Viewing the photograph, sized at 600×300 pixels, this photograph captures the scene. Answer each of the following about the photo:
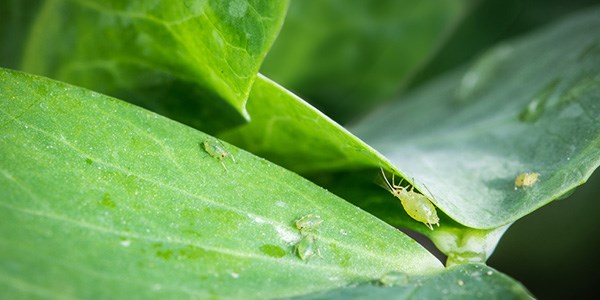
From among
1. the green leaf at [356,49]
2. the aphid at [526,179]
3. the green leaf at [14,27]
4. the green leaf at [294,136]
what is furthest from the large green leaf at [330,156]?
the green leaf at [356,49]

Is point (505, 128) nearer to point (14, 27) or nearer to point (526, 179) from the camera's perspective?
point (526, 179)

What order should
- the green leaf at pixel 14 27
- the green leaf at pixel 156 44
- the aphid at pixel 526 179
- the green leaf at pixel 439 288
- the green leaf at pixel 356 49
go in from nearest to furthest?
the green leaf at pixel 439 288 → the green leaf at pixel 156 44 → the aphid at pixel 526 179 → the green leaf at pixel 14 27 → the green leaf at pixel 356 49

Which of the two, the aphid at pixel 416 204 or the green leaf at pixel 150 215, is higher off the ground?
the aphid at pixel 416 204

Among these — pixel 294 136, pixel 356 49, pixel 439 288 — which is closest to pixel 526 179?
pixel 439 288

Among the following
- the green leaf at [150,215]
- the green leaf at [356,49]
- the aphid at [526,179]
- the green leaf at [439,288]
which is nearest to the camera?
the green leaf at [150,215]

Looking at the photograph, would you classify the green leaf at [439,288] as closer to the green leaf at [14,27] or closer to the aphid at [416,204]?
the aphid at [416,204]

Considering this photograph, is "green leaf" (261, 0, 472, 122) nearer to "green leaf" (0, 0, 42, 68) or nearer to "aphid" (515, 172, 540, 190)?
→ "green leaf" (0, 0, 42, 68)

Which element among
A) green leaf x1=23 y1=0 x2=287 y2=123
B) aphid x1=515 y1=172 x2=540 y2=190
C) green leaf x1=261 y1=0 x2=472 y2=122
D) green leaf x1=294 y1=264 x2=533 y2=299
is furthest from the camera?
green leaf x1=261 y1=0 x2=472 y2=122

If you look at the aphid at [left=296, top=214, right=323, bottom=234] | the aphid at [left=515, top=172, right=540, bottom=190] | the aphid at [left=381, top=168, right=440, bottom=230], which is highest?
the aphid at [left=515, top=172, right=540, bottom=190]

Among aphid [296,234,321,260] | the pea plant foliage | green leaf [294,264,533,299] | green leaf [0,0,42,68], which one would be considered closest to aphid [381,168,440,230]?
the pea plant foliage
